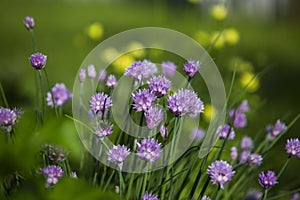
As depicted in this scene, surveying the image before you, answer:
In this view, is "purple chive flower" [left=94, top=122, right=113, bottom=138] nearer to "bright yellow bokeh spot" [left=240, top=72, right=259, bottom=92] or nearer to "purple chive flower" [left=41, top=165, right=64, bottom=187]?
"purple chive flower" [left=41, top=165, right=64, bottom=187]

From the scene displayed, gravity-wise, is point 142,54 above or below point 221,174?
above

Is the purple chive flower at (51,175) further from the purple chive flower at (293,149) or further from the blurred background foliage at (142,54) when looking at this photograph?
the purple chive flower at (293,149)

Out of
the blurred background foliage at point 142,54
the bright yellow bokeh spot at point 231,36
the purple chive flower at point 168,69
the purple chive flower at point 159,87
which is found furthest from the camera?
the bright yellow bokeh spot at point 231,36

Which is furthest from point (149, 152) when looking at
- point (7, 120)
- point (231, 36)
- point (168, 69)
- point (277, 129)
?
point (231, 36)

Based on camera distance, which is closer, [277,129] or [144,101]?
[144,101]

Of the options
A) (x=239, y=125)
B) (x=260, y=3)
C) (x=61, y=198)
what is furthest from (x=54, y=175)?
(x=260, y=3)

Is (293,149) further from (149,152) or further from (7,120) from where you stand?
(7,120)

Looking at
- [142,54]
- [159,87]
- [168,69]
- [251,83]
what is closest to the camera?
[159,87]

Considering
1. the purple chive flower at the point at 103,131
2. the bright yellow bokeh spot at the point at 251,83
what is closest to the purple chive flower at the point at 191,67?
the purple chive flower at the point at 103,131
